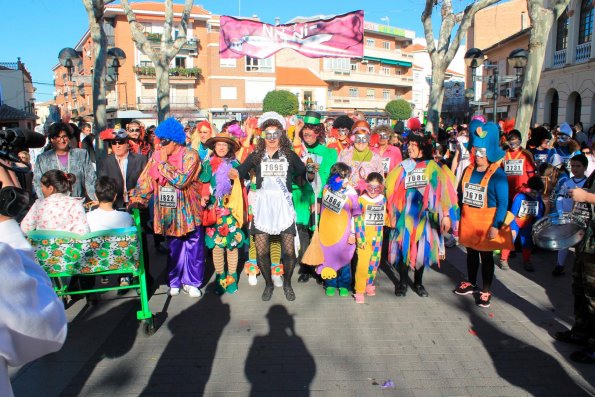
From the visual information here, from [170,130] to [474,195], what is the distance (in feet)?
11.2

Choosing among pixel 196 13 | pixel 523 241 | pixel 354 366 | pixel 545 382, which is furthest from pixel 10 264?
pixel 196 13

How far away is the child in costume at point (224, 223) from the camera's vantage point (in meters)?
5.71

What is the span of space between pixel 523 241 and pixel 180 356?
5.15 meters

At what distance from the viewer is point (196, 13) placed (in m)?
49.1

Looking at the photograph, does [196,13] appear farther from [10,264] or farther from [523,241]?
[10,264]

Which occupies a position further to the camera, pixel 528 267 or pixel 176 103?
pixel 176 103

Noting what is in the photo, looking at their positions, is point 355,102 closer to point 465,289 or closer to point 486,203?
point 465,289

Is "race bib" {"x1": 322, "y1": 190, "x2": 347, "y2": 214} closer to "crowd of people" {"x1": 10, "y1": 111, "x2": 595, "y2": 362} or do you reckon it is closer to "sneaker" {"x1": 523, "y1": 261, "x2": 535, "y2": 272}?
"crowd of people" {"x1": 10, "y1": 111, "x2": 595, "y2": 362}

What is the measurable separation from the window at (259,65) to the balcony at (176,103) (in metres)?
6.70

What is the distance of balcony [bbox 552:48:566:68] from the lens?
78.3 feet

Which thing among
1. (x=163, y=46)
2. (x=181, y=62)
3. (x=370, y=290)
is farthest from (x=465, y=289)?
(x=181, y=62)

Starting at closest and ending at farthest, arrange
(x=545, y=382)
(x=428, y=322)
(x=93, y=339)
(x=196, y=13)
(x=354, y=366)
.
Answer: (x=545, y=382)
(x=354, y=366)
(x=93, y=339)
(x=428, y=322)
(x=196, y=13)

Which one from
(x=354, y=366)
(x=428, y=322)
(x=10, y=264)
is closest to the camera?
(x=10, y=264)

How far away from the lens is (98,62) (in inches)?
386
